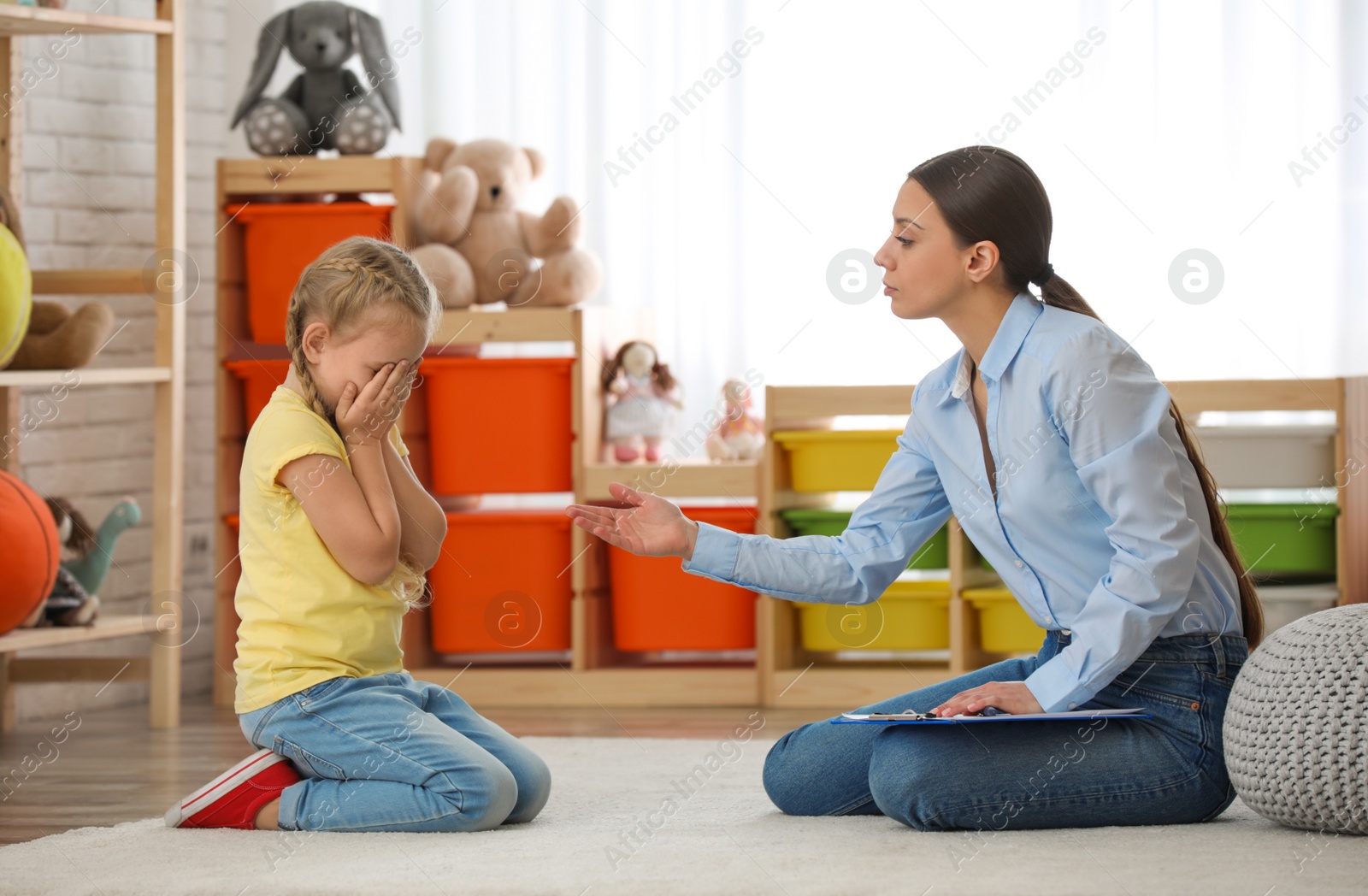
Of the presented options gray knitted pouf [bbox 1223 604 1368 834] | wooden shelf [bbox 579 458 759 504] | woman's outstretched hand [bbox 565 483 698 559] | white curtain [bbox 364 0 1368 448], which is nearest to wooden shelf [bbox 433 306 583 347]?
wooden shelf [bbox 579 458 759 504]

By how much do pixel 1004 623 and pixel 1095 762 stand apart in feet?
4.17

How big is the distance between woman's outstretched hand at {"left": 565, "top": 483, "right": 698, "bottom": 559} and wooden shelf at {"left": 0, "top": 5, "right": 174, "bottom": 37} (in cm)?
148

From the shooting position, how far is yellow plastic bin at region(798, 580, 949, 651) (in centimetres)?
288

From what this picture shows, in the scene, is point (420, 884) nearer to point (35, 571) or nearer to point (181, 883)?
point (181, 883)

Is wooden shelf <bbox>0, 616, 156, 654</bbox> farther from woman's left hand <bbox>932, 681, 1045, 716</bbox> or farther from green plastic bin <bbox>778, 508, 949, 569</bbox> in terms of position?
woman's left hand <bbox>932, 681, 1045, 716</bbox>

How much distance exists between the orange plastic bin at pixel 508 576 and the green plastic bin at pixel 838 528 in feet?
1.49

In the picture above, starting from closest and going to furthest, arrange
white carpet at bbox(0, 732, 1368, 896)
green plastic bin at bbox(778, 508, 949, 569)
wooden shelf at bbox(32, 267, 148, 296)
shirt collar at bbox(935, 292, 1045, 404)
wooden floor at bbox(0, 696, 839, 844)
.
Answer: white carpet at bbox(0, 732, 1368, 896) < shirt collar at bbox(935, 292, 1045, 404) < wooden floor at bbox(0, 696, 839, 844) < wooden shelf at bbox(32, 267, 148, 296) < green plastic bin at bbox(778, 508, 949, 569)

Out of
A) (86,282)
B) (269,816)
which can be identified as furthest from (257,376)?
(269,816)

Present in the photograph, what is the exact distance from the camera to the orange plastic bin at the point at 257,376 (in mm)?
3012

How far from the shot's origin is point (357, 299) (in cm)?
175

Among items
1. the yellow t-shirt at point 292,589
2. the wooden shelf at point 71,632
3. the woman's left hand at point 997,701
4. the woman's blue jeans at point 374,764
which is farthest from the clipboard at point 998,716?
the wooden shelf at point 71,632

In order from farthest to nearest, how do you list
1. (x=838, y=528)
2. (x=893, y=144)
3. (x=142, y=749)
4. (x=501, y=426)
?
1. (x=893, y=144)
2. (x=501, y=426)
3. (x=838, y=528)
4. (x=142, y=749)

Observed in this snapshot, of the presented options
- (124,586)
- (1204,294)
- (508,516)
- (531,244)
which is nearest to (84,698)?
(124,586)

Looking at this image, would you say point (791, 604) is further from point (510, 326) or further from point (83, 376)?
point (83, 376)
